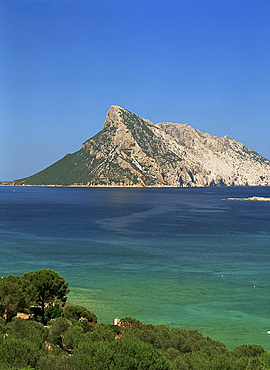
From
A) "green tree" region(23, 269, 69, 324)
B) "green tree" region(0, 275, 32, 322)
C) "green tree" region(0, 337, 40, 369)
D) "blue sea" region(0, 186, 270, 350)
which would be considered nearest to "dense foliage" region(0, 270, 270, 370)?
"green tree" region(0, 337, 40, 369)

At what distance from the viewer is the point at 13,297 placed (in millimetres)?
39781

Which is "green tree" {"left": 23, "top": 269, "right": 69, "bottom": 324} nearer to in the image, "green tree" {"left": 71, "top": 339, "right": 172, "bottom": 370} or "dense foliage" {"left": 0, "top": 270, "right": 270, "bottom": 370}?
"dense foliage" {"left": 0, "top": 270, "right": 270, "bottom": 370}

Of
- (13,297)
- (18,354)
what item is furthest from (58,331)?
(18,354)

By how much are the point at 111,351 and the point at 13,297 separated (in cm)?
1760

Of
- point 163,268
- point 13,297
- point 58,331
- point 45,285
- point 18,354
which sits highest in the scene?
point 18,354

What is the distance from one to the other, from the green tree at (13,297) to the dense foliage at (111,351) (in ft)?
12.1

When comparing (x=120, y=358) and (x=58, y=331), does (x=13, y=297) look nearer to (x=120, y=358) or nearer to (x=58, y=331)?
(x=58, y=331)

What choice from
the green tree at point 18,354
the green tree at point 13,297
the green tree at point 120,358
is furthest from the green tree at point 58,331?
the green tree at point 120,358

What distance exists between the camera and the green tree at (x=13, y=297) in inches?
1543

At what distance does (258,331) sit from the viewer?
4844cm

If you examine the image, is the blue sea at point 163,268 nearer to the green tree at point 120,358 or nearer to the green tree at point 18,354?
the green tree at point 120,358

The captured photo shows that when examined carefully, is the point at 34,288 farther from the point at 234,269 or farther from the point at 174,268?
the point at 234,269

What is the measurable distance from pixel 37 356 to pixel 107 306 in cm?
3113

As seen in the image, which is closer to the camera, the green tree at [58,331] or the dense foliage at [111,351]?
the dense foliage at [111,351]
